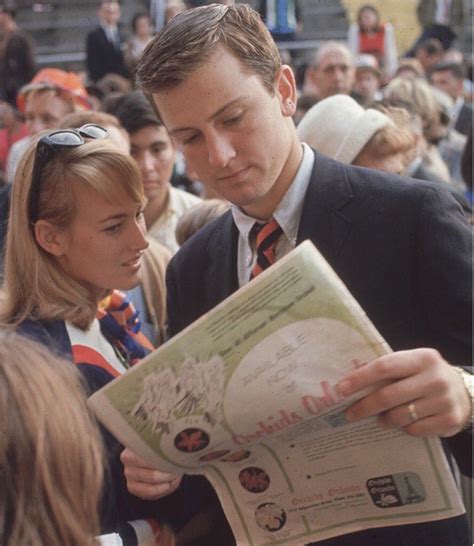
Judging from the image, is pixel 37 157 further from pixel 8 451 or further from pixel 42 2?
pixel 42 2

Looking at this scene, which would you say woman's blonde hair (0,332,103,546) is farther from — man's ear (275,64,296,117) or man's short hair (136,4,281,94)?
man's ear (275,64,296,117)

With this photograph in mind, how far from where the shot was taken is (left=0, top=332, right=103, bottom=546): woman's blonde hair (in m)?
1.39

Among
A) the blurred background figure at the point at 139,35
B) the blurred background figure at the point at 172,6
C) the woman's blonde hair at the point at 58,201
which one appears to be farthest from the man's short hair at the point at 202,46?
the blurred background figure at the point at 139,35

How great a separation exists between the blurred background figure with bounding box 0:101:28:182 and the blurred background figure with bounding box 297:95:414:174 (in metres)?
4.85

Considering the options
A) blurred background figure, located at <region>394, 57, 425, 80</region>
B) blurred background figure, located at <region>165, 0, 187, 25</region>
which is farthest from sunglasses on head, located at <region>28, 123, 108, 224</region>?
blurred background figure, located at <region>394, 57, 425, 80</region>

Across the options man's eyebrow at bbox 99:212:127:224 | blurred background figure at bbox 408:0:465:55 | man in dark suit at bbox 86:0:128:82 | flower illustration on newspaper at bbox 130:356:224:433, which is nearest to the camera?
flower illustration on newspaper at bbox 130:356:224:433

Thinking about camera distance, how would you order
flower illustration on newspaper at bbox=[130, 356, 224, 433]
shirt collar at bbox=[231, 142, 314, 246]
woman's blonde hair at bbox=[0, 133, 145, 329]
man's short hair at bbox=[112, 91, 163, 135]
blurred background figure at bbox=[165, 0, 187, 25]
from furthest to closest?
blurred background figure at bbox=[165, 0, 187, 25] < man's short hair at bbox=[112, 91, 163, 135] < woman's blonde hair at bbox=[0, 133, 145, 329] < shirt collar at bbox=[231, 142, 314, 246] < flower illustration on newspaper at bbox=[130, 356, 224, 433]

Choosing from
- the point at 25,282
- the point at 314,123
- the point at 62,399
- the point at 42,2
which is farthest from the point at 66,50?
the point at 62,399

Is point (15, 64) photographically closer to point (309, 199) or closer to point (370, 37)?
point (370, 37)

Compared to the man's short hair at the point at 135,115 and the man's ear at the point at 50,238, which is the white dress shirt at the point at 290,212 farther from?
the man's short hair at the point at 135,115

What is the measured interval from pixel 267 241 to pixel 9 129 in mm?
6587

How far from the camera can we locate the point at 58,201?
8.04ft

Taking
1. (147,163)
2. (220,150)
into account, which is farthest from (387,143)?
(220,150)

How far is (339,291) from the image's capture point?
144 cm
